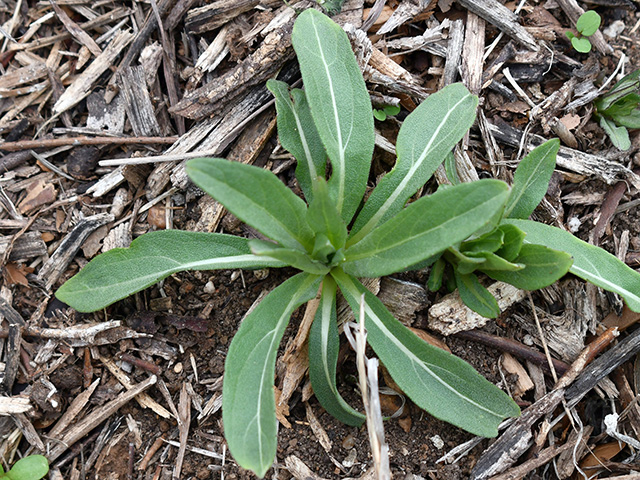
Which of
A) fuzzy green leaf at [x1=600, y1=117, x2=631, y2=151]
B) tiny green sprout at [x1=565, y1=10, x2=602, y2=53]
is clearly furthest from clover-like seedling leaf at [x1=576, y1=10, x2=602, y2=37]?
fuzzy green leaf at [x1=600, y1=117, x2=631, y2=151]

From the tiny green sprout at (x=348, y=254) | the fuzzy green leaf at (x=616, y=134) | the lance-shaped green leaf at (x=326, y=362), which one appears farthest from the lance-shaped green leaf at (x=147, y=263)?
the fuzzy green leaf at (x=616, y=134)

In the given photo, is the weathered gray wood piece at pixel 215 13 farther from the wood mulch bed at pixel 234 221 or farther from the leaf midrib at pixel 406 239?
the leaf midrib at pixel 406 239

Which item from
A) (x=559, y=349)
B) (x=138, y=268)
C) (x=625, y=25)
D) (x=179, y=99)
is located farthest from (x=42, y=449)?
(x=625, y=25)

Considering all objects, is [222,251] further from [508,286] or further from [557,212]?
[557,212]

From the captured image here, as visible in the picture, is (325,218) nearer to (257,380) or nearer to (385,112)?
(257,380)

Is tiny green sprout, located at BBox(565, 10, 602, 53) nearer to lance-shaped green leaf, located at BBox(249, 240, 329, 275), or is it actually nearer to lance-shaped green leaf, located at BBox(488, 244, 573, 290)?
lance-shaped green leaf, located at BBox(488, 244, 573, 290)
